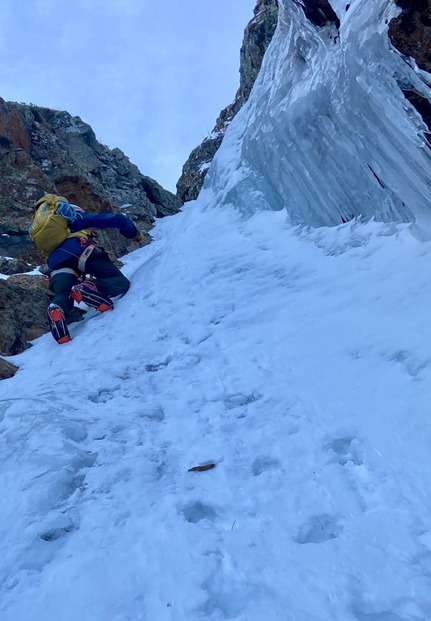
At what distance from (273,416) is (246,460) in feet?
1.53

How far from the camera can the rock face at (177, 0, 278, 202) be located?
45.0ft

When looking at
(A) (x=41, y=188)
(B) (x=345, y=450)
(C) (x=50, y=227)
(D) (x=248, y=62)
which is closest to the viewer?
(B) (x=345, y=450)

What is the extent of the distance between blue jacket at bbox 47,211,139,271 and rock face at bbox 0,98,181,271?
2336mm

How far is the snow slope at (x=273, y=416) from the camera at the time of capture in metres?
2.25

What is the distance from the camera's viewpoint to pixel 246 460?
3.17 m

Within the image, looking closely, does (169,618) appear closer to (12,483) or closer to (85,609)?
(85,609)

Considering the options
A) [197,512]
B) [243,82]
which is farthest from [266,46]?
[197,512]

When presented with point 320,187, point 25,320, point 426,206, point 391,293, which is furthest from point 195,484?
point 25,320

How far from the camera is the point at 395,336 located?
145 inches

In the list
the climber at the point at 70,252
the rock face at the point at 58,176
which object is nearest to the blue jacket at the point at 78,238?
the climber at the point at 70,252

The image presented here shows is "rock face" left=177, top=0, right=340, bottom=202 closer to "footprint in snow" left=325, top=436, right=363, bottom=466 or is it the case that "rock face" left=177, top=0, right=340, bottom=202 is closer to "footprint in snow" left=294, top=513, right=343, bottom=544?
"footprint in snow" left=325, top=436, right=363, bottom=466

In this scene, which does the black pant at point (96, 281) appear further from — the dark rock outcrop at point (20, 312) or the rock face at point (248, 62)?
A: the rock face at point (248, 62)

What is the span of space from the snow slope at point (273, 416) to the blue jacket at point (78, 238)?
58.8 inches

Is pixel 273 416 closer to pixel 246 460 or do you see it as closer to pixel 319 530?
pixel 246 460
